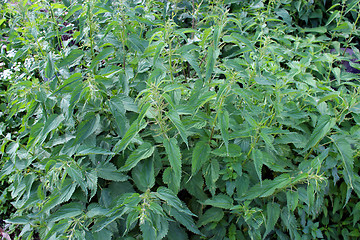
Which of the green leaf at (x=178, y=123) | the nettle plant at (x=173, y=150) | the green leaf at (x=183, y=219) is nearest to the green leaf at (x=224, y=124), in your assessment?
the nettle plant at (x=173, y=150)

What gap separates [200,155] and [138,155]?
1.23ft

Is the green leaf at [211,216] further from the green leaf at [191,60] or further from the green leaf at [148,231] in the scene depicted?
the green leaf at [191,60]

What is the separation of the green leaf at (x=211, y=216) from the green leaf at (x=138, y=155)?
0.59 meters

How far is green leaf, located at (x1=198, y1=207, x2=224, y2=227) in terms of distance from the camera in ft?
6.15

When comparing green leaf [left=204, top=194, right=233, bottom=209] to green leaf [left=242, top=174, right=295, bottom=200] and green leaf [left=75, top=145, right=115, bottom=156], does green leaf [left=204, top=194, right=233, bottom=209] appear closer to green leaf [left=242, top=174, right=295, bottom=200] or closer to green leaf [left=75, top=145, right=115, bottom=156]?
green leaf [left=242, top=174, right=295, bottom=200]

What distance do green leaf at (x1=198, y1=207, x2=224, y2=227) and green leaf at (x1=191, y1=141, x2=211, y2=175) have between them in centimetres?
34

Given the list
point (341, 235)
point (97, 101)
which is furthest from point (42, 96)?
point (341, 235)

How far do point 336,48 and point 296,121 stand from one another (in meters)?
1.58

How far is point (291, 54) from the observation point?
9.01 ft

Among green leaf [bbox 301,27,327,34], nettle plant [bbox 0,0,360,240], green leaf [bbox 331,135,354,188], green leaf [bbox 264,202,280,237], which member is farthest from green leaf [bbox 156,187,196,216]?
green leaf [bbox 301,27,327,34]

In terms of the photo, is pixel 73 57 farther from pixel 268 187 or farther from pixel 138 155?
pixel 268 187

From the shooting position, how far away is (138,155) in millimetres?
1704

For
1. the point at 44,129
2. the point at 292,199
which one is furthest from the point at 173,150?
the point at 44,129

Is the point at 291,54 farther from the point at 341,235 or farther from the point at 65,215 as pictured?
the point at 65,215
